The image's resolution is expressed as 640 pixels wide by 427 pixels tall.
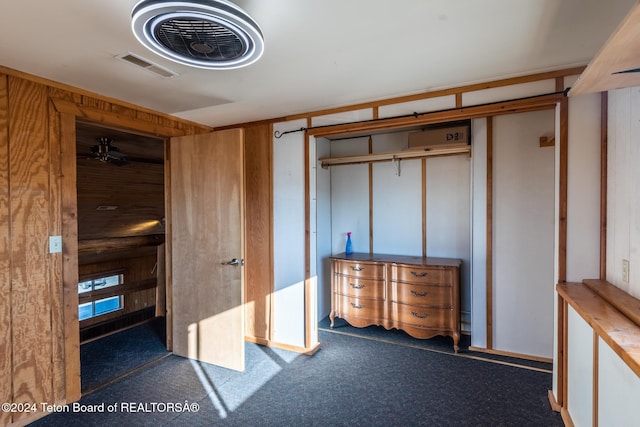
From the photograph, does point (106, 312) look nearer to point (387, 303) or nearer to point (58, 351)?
point (58, 351)

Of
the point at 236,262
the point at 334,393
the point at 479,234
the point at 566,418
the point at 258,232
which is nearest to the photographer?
the point at 566,418

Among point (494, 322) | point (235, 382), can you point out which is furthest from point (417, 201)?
point (235, 382)

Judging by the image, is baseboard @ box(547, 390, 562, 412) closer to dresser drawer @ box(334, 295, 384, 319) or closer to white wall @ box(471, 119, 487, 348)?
white wall @ box(471, 119, 487, 348)

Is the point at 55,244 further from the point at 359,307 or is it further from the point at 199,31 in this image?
the point at 359,307

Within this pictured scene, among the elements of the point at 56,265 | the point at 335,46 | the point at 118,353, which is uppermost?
the point at 335,46

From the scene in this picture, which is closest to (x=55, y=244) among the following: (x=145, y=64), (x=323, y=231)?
(x=145, y=64)

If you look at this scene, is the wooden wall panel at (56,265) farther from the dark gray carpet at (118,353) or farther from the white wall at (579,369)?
the white wall at (579,369)

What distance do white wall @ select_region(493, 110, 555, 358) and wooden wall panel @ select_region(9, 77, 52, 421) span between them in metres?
3.56

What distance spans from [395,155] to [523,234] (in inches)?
56.6

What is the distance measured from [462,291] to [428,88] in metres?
2.22

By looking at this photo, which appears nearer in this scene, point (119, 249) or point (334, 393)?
point (334, 393)

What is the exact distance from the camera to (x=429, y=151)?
11.0 ft

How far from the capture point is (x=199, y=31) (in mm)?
1360

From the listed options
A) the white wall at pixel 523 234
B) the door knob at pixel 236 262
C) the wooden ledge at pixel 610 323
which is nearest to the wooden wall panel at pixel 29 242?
the door knob at pixel 236 262
